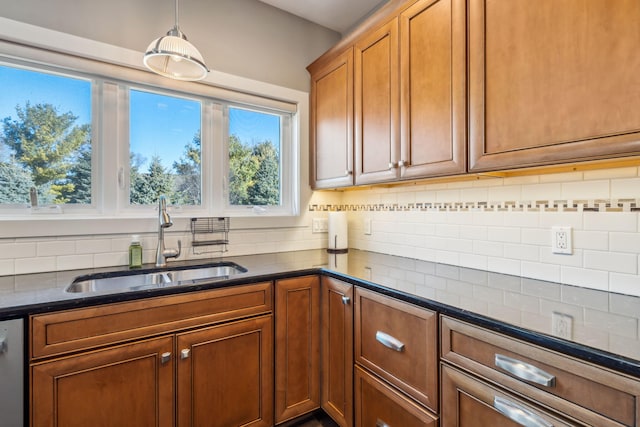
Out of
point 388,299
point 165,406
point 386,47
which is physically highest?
point 386,47

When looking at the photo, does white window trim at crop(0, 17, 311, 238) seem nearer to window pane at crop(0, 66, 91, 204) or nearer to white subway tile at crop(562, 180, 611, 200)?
window pane at crop(0, 66, 91, 204)

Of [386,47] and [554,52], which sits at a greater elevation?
[386,47]

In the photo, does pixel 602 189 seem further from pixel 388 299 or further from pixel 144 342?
pixel 144 342

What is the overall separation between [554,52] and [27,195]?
7.72 ft

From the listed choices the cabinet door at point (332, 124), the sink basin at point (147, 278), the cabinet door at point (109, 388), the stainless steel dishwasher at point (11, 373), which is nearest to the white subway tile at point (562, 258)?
the cabinet door at point (332, 124)

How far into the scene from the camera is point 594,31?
3.17ft

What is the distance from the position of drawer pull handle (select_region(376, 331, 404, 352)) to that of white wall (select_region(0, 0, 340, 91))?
1792mm

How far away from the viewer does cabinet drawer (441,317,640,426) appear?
2.29 feet

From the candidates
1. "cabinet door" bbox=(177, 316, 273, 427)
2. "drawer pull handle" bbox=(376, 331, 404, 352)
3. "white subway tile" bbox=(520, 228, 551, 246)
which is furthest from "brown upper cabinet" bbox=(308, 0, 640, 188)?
"cabinet door" bbox=(177, 316, 273, 427)

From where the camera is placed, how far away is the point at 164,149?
1934 millimetres

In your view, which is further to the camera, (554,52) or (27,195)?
(27,195)

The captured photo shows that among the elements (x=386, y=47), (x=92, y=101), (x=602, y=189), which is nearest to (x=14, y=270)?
(x=92, y=101)

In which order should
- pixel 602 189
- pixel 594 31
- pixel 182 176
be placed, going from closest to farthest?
pixel 594 31, pixel 602 189, pixel 182 176

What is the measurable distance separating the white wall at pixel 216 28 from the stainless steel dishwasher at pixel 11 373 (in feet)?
4.70
